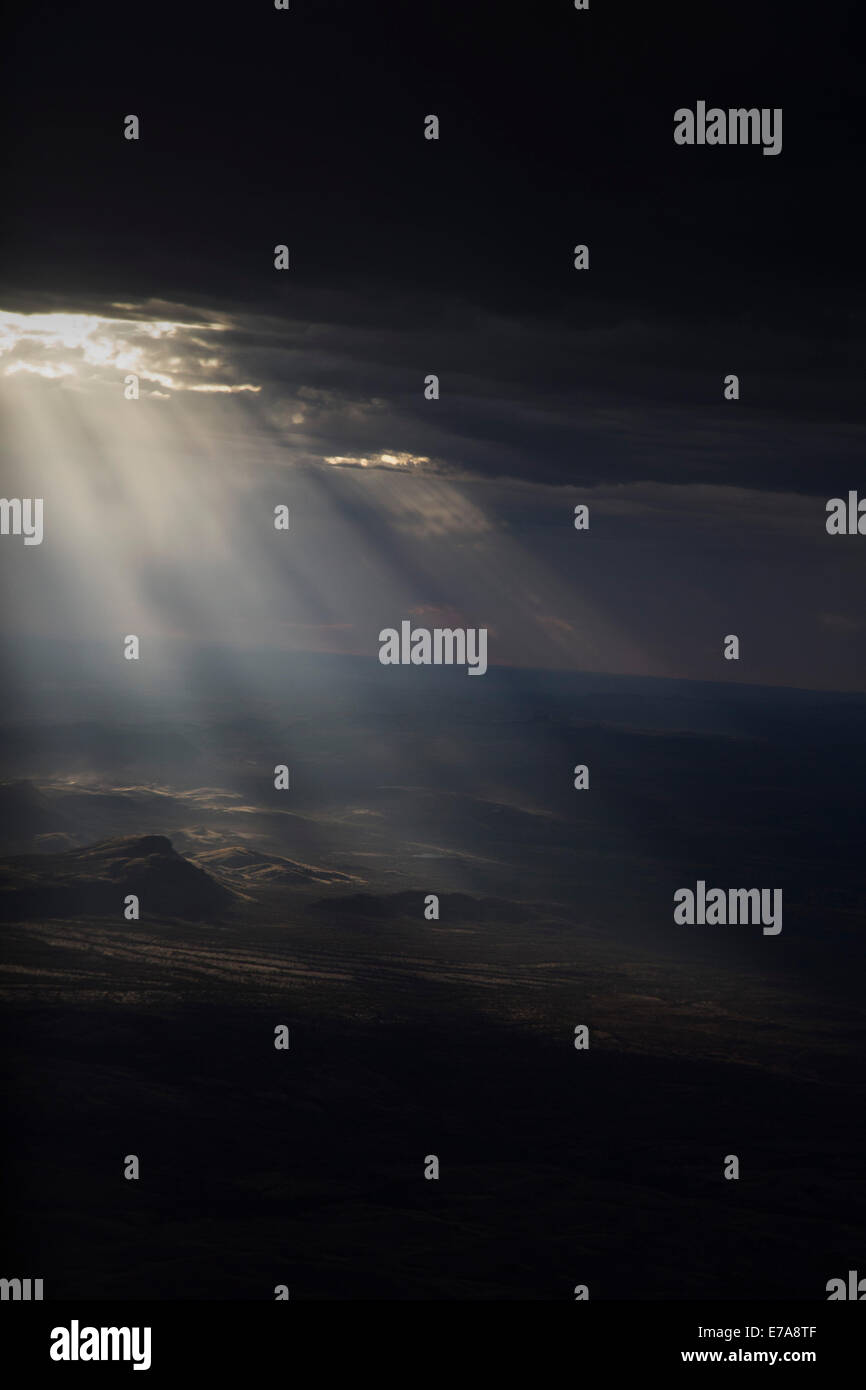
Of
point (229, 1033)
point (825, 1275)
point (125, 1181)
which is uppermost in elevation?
point (229, 1033)

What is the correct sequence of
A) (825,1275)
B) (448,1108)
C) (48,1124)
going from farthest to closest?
(448,1108)
(48,1124)
(825,1275)

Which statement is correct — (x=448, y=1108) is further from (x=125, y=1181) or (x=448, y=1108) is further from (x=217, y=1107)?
(x=125, y=1181)

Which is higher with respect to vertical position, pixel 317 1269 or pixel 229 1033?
pixel 229 1033

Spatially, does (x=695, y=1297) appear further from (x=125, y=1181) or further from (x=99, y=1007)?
(x=99, y=1007)

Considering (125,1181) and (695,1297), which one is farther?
(125,1181)
